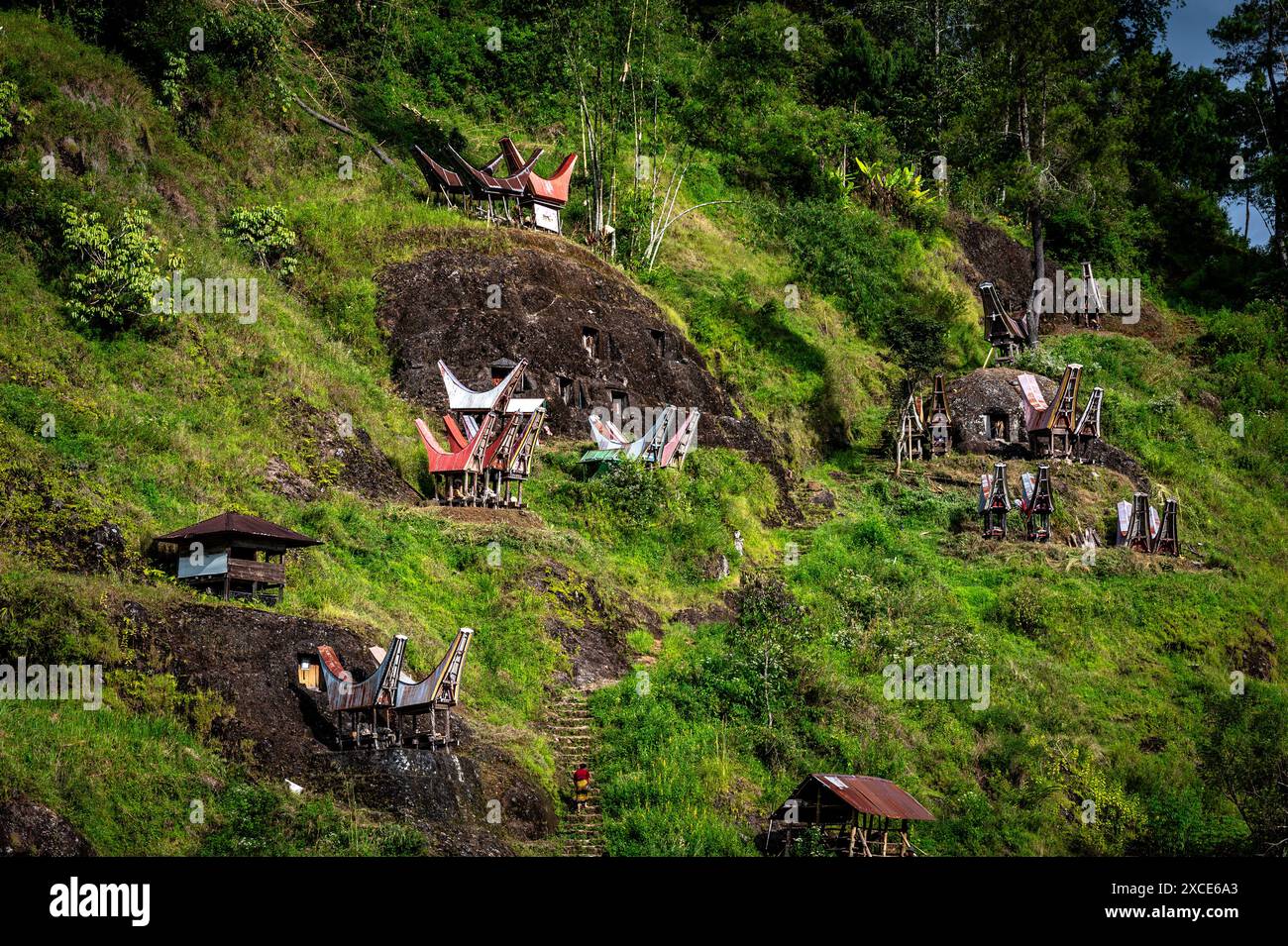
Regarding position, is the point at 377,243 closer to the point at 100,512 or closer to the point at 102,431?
the point at 102,431

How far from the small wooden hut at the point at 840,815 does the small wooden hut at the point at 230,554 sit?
10458 millimetres

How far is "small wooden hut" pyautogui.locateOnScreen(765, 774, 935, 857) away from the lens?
25.9m

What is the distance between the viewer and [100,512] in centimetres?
2755

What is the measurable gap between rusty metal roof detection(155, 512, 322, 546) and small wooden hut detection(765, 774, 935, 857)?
10.4 m

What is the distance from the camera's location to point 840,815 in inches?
1042

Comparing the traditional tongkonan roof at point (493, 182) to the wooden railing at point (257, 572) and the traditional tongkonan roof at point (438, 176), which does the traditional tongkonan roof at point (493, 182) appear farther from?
the wooden railing at point (257, 572)

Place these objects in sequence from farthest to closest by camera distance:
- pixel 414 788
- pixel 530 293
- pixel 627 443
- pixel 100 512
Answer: pixel 530 293
pixel 627 443
pixel 100 512
pixel 414 788

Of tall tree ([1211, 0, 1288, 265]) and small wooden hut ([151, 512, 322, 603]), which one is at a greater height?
tall tree ([1211, 0, 1288, 265])

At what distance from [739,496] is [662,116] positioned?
26.9 metres

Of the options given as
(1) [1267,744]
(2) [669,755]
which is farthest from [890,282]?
(2) [669,755]

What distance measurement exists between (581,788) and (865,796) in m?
5.37

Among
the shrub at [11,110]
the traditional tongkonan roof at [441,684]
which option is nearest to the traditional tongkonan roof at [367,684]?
the traditional tongkonan roof at [441,684]

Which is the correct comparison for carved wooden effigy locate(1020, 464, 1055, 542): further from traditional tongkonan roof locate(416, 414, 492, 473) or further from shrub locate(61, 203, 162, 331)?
shrub locate(61, 203, 162, 331)

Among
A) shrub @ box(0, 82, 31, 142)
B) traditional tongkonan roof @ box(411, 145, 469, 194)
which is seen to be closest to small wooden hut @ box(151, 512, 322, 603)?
shrub @ box(0, 82, 31, 142)
